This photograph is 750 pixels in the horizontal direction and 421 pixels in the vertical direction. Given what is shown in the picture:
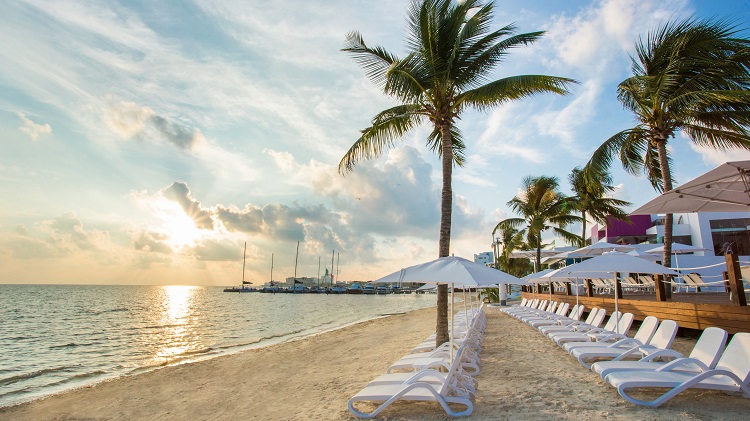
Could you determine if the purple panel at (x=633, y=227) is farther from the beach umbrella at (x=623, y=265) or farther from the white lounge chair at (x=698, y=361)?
the white lounge chair at (x=698, y=361)

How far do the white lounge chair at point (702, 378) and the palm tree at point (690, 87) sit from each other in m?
7.07

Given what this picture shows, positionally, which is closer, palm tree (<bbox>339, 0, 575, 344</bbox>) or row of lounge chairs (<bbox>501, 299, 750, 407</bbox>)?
row of lounge chairs (<bbox>501, 299, 750, 407</bbox>)

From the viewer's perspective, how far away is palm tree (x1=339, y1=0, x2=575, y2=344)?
8984 millimetres

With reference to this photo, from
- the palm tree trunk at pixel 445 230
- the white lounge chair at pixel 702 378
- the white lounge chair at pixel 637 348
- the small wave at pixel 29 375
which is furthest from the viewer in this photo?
the small wave at pixel 29 375

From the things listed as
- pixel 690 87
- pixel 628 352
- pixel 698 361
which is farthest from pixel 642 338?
pixel 690 87

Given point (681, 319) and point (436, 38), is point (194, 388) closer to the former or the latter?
point (436, 38)

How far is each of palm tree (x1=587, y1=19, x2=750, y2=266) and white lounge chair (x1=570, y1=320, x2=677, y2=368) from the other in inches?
239

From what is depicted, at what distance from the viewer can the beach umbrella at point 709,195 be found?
20.2 ft

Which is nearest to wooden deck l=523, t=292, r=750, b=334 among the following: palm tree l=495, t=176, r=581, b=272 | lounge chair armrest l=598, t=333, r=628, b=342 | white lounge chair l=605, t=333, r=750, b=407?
lounge chair armrest l=598, t=333, r=628, b=342

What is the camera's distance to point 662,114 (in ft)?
37.4

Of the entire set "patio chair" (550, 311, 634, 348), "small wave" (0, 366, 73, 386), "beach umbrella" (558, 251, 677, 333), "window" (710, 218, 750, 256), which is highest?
"window" (710, 218, 750, 256)

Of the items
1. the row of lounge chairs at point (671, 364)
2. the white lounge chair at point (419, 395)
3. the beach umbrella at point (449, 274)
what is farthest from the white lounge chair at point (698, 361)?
the white lounge chair at point (419, 395)

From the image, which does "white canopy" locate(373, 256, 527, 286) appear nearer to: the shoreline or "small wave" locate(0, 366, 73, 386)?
the shoreline

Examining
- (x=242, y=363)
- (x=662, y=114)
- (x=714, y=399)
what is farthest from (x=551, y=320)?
(x=242, y=363)
